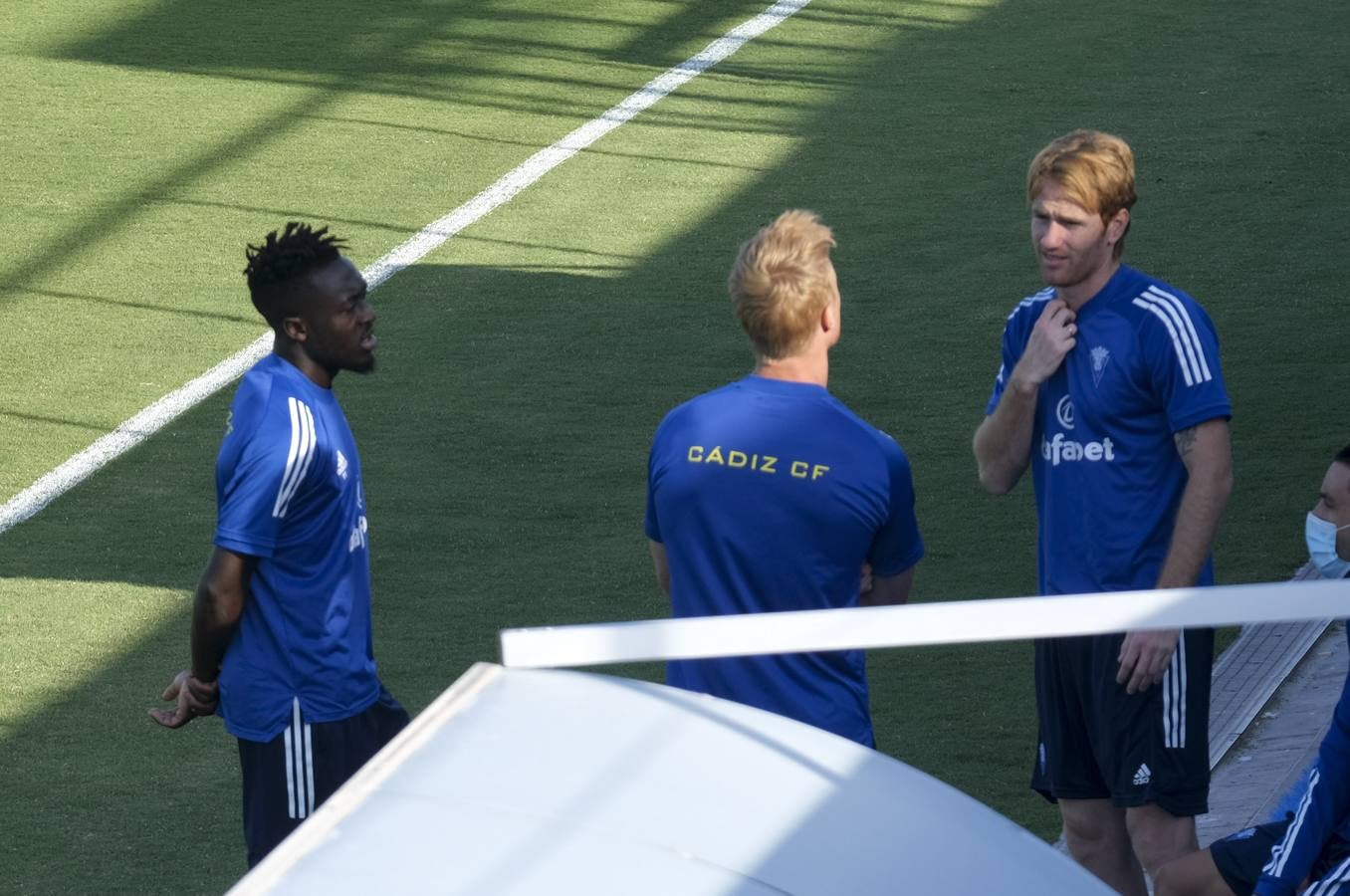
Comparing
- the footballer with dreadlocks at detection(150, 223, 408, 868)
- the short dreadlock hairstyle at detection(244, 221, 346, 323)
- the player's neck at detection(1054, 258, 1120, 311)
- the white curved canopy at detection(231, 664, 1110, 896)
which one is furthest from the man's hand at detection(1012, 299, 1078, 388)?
the white curved canopy at detection(231, 664, 1110, 896)

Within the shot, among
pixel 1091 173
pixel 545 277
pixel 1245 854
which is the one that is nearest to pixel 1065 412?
pixel 1091 173

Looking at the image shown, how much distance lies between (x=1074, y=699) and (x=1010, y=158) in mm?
8490

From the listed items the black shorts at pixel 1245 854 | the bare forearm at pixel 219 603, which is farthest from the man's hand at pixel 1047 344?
the bare forearm at pixel 219 603

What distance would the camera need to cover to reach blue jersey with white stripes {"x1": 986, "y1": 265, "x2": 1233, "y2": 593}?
158 inches

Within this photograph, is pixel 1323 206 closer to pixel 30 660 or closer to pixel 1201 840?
pixel 1201 840

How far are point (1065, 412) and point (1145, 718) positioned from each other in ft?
2.14

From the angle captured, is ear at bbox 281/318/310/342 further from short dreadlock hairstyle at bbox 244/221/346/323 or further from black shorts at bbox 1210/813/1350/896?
black shorts at bbox 1210/813/1350/896

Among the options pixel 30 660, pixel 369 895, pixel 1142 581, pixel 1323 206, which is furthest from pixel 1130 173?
pixel 1323 206

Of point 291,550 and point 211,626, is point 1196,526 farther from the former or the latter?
point 211,626

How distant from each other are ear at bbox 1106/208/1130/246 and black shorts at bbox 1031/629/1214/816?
82 centimetres

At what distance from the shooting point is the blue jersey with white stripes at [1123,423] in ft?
13.2

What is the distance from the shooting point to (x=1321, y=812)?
3869 mm

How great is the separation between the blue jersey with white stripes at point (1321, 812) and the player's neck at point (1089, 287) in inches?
36.7

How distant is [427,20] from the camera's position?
51.5 ft
